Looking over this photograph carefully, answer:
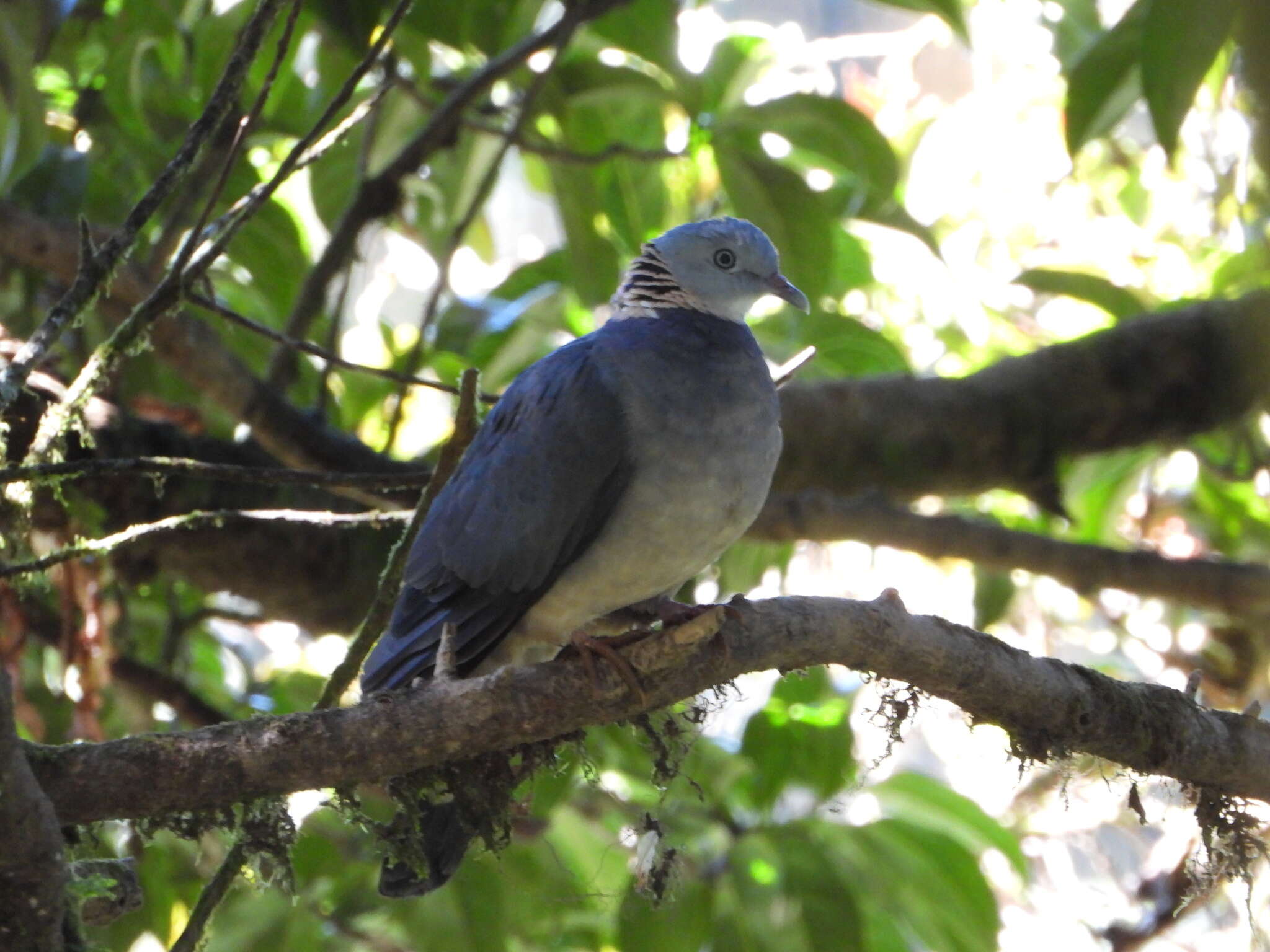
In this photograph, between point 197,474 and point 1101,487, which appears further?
point 1101,487

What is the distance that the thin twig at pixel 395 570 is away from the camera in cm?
158

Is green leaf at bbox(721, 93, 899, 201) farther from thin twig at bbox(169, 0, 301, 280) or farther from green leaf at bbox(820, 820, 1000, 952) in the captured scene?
thin twig at bbox(169, 0, 301, 280)

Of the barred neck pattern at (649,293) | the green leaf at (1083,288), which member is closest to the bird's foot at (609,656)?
the barred neck pattern at (649,293)

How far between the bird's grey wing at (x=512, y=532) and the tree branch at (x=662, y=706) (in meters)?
0.34

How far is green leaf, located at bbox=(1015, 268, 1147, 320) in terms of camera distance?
2.91 metres

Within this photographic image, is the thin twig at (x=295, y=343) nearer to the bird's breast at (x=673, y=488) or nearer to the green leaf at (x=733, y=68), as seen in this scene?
the bird's breast at (x=673, y=488)

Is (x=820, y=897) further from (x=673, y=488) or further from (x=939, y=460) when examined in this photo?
(x=939, y=460)

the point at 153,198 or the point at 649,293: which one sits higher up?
the point at 649,293

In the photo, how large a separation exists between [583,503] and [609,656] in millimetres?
390

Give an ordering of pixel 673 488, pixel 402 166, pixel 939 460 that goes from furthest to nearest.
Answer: pixel 939 460
pixel 402 166
pixel 673 488

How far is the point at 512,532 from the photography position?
1.71m

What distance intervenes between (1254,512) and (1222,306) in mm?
734

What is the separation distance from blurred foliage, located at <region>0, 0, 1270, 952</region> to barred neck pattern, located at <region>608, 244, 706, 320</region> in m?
0.55

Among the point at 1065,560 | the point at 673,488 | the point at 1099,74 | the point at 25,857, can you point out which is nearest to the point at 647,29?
the point at 1099,74
